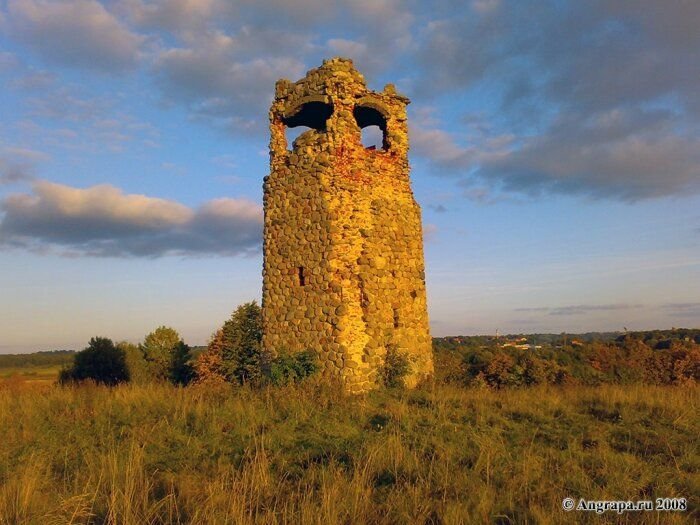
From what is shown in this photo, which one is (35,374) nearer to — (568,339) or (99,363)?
(99,363)

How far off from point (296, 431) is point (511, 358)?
19.1m

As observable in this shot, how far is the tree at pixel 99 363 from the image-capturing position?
98.3ft

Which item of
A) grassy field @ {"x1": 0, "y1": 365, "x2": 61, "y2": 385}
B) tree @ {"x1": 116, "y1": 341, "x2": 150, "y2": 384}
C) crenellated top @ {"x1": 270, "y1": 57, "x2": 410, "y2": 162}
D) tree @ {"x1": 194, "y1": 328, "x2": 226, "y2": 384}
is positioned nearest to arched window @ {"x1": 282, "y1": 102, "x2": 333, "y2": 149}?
crenellated top @ {"x1": 270, "y1": 57, "x2": 410, "y2": 162}

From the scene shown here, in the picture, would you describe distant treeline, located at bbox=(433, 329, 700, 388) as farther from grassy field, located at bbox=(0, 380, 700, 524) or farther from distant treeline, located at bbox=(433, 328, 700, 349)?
grassy field, located at bbox=(0, 380, 700, 524)

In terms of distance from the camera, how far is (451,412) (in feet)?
25.3

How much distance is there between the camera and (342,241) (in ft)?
33.1

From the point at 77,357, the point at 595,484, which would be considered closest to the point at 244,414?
the point at 595,484

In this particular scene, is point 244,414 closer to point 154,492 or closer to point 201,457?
point 201,457

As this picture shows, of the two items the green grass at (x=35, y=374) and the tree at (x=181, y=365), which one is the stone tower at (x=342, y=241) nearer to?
the green grass at (x=35, y=374)

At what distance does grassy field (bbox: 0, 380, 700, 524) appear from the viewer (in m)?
4.01

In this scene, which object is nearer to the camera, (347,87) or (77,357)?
(347,87)

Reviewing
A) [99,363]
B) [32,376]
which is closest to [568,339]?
[99,363]

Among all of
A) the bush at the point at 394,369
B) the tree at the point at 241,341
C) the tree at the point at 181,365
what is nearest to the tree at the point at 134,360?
the tree at the point at 181,365

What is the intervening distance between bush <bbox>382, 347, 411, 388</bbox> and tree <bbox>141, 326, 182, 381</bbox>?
31.1 meters
